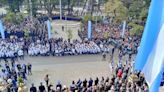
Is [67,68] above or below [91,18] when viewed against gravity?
below

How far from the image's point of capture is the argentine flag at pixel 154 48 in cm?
1050

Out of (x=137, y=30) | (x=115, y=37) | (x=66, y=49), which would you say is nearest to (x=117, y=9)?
(x=115, y=37)

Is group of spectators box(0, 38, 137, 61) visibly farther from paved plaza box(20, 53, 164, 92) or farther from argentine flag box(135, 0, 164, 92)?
argentine flag box(135, 0, 164, 92)

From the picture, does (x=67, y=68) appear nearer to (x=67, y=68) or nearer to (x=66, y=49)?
(x=67, y=68)

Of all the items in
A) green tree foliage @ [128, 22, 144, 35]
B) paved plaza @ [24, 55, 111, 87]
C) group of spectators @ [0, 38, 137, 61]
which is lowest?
paved plaza @ [24, 55, 111, 87]

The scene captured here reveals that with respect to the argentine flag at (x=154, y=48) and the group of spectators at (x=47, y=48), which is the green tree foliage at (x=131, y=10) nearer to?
the group of spectators at (x=47, y=48)

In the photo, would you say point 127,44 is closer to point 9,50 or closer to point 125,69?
point 125,69

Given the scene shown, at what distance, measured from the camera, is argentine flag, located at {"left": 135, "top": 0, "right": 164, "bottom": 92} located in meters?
10.5

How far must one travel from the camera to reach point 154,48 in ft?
37.3

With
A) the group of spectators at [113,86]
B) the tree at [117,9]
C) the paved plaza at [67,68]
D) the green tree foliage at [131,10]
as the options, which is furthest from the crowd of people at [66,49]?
the green tree foliage at [131,10]

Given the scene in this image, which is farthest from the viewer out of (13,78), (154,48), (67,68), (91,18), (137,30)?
(91,18)

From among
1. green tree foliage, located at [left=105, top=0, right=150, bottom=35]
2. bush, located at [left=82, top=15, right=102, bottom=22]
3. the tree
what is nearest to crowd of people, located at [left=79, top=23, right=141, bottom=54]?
bush, located at [left=82, top=15, right=102, bottom=22]

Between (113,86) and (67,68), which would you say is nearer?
(113,86)

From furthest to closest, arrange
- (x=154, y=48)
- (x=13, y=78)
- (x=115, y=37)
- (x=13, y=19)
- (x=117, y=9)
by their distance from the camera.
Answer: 1. (x=117, y=9)
2. (x=13, y=19)
3. (x=115, y=37)
4. (x=13, y=78)
5. (x=154, y=48)
